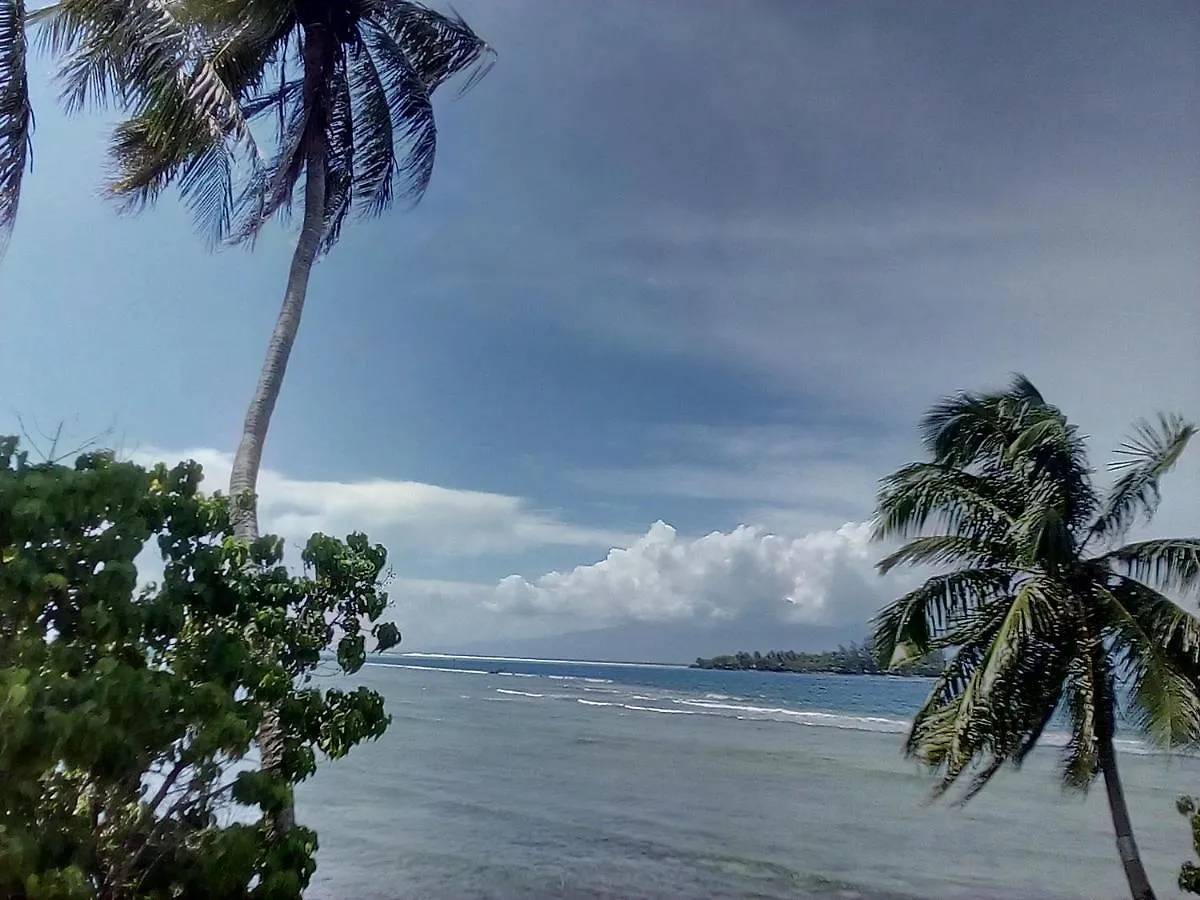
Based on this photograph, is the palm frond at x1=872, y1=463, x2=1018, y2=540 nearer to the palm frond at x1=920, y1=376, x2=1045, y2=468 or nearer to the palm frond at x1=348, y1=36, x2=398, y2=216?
the palm frond at x1=920, y1=376, x2=1045, y2=468

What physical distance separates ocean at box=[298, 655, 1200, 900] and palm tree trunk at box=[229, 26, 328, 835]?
5.08m

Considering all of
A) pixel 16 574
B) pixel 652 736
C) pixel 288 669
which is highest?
pixel 16 574

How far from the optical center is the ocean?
1108cm

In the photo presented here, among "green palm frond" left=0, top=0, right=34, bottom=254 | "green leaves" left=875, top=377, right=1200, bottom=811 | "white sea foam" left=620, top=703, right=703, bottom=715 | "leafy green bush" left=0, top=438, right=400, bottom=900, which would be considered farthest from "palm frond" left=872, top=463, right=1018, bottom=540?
"white sea foam" left=620, top=703, right=703, bottom=715

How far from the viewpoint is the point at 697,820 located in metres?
15.4

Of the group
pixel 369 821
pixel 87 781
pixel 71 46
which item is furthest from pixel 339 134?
pixel 369 821

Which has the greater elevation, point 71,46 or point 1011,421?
point 71,46

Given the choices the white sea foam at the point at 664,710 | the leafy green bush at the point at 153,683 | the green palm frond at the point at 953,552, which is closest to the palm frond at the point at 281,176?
the leafy green bush at the point at 153,683

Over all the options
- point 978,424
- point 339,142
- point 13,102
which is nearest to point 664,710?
point 978,424

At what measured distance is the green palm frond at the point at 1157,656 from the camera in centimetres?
634

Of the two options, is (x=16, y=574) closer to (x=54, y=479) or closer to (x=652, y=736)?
(x=54, y=479)

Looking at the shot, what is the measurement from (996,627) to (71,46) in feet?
28.7

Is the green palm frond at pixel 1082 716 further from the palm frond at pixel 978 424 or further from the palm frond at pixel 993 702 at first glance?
the palm frond at pixel 978 424

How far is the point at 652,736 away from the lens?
90.7ft
